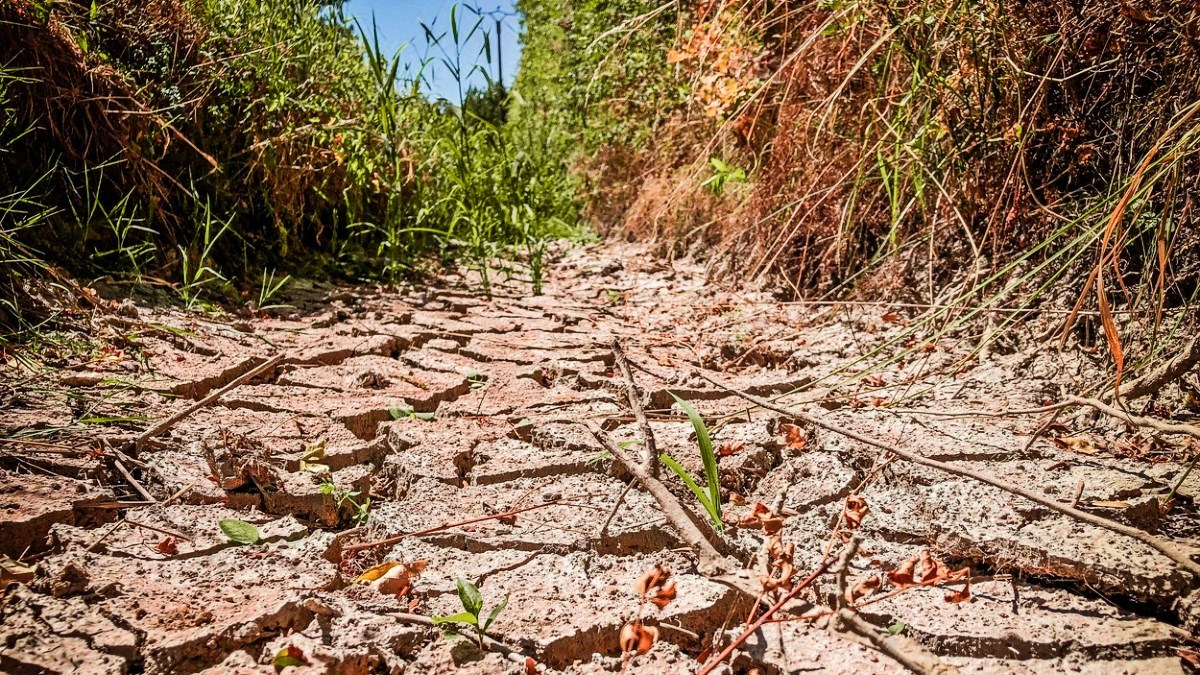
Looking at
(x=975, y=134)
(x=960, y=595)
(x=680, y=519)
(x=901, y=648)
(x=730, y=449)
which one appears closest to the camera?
(x=901, y=648)

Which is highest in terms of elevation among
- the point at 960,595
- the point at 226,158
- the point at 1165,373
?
the point at 226,158

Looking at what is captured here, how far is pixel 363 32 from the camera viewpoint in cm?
289

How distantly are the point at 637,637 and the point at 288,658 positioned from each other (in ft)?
1.45

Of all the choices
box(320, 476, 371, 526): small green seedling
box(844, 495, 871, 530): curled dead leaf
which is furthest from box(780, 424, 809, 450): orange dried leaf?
box(320, 476, 371, 526): small green seedling

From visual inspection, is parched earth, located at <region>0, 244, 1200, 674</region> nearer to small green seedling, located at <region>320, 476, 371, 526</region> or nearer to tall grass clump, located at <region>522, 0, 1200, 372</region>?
small green seedling, located at <region>320, 476, 371, 526</region>

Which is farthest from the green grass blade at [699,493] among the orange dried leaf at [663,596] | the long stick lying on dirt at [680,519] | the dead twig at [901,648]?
the dead twig at [901,648]

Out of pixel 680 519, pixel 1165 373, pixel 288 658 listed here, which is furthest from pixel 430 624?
pixel 1165 373

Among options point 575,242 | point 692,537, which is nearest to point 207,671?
point 692,537

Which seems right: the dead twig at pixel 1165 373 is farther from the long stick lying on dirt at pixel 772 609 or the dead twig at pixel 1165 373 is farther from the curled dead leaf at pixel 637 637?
the curled dead leaf at pixel 637 637

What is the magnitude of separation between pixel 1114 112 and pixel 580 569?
5.52ft

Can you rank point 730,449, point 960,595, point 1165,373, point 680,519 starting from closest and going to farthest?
1. point 960,595
2. point 680,519
3. point 1165,373
4. point 730,449

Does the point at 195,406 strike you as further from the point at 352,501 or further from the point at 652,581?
the point at 652,581

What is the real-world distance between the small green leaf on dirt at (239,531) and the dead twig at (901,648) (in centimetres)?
90

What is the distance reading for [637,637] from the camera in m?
0.93
